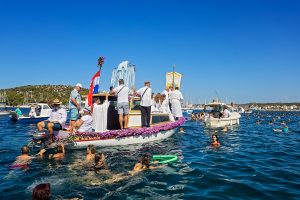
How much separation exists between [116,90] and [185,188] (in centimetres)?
751

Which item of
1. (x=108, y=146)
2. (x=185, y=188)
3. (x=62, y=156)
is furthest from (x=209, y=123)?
(x=185, y=188)

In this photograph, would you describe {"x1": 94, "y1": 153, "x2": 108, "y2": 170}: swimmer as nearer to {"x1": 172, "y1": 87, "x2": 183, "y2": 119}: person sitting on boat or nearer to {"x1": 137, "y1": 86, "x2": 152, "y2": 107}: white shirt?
{"x1": 137, "y1": 86, "x2": 152, "y2": 107}: white shirt

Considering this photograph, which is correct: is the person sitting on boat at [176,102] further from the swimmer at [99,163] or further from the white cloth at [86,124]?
the swimmer at [99,163]

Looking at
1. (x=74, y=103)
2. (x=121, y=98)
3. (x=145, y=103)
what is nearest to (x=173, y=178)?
(x=121, y=98)

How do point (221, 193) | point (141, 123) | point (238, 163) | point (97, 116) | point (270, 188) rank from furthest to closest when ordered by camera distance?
point (141, 123) → point (97, 116) → point (238, 163) → point (270, 188) → point (221, 193)

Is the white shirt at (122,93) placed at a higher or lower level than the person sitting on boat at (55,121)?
higher

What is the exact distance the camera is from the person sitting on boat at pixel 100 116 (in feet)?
46.7

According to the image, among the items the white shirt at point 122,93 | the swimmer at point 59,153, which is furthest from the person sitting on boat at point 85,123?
the white shirt at point 122,93

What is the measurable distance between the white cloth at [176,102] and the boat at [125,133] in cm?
134

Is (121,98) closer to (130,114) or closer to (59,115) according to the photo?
(130,114)

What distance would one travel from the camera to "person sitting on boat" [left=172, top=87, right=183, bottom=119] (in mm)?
19656

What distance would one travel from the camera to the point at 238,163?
38.4 ft

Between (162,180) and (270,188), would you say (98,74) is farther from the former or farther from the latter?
(270,188)

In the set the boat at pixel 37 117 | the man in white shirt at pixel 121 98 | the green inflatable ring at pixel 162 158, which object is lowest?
the green inflatable ring at pixel 162 158
